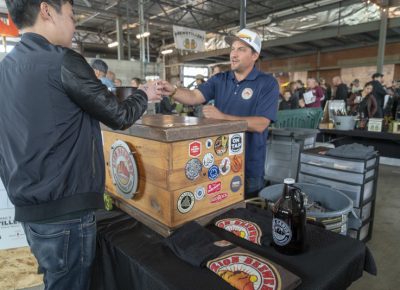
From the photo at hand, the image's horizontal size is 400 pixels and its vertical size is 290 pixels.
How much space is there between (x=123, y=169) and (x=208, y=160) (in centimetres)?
35

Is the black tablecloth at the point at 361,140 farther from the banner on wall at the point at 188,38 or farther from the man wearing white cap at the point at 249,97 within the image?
the banner on wall at the point at 188,38

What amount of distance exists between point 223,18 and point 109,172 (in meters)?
11.2

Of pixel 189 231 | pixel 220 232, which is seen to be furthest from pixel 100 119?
pixel 220 232

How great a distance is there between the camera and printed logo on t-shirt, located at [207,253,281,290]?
2.06ft

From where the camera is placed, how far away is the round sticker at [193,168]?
870 mm

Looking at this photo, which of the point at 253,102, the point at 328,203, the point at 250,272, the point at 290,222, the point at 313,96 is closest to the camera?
the point at 250,272

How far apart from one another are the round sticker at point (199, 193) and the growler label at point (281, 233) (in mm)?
253

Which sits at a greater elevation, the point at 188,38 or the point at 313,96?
the point at 188,38

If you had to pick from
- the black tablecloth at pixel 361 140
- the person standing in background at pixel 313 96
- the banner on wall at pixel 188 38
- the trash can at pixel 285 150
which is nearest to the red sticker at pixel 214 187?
the trash can at pixel 285 150

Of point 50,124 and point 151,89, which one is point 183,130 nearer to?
point 151,89

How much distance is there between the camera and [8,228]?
1.91m

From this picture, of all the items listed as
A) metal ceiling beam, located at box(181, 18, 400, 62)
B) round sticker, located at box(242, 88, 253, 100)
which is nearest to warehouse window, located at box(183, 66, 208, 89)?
metal ceiling beam, located at box(181, 18, 400, 62)

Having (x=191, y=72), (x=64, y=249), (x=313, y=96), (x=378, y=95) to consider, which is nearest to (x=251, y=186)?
(x=64, y=249)

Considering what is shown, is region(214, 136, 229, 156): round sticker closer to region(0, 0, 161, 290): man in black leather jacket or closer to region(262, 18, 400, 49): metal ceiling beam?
region(0, 0, 161, 290): man in black leather jacket
